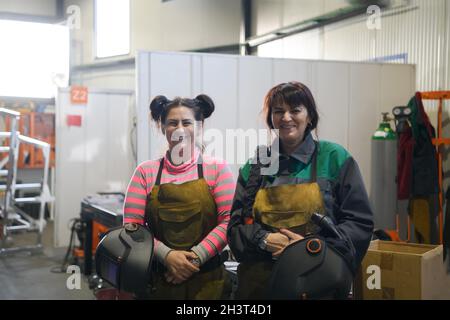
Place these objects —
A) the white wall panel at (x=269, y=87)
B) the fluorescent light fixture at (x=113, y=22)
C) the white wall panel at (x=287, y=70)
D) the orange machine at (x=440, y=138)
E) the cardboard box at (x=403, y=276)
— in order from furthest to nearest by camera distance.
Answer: the orange machine at (x=440, y=138)
the white wall panel at (x=287, y=70)
the white wall panel at (x=269, y=87)
the fluorescent light fixture at (x=113, y=22)
the cardboard box at (x=403, y=276)

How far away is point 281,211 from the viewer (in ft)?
4.31

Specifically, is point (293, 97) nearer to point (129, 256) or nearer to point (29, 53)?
point (129, 256)

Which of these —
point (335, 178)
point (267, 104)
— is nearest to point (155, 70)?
point (267, 104)

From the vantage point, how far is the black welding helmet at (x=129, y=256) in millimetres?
1349

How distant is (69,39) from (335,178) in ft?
6.20

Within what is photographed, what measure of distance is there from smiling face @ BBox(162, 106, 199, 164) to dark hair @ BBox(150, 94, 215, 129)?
0.01 metres

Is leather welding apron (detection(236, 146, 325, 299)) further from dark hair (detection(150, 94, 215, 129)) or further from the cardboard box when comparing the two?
the cardboard box

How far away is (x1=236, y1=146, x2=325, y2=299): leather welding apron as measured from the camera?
128 cm

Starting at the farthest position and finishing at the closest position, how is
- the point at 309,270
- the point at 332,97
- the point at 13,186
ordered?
the point at 13,186 < the point at 332,97 < the point at 309,270

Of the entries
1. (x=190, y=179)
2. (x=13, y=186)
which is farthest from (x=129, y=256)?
(x=13, y=186)

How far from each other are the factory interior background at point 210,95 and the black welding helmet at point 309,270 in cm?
46

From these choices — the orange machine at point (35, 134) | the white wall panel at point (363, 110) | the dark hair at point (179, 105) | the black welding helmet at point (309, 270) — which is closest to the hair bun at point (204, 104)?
the dark hair at point (179, 105)

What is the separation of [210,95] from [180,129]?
1080 mm

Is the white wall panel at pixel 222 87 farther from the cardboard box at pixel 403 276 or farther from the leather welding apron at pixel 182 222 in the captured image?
the leather welding apron at pixel 182 222
